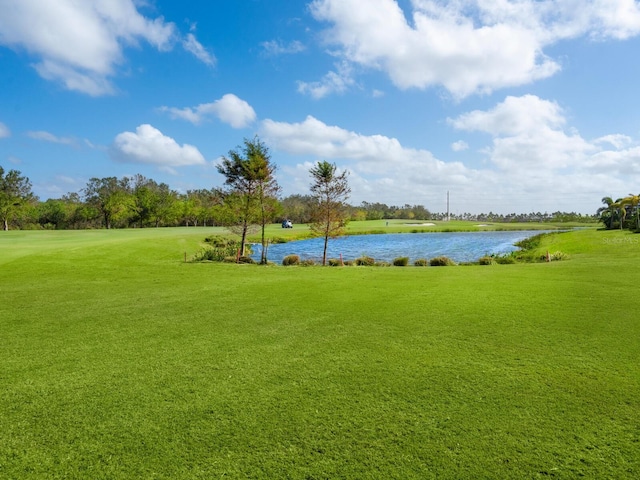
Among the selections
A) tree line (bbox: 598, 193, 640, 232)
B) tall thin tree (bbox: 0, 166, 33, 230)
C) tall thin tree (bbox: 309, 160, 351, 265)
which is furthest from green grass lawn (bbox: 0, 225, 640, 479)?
tall thin tree (bbox: 0, 166, 33, 230)

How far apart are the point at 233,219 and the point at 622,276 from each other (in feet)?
79.1

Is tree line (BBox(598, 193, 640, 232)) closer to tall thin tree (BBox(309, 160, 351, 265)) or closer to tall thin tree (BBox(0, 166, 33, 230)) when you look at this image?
tall thin tree (BBox(309, 160, 351, 265))

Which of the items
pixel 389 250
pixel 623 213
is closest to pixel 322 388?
pixel 389 250

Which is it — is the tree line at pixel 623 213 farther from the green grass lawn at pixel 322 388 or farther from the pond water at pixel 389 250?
the green grass lawn at pixel 322 388

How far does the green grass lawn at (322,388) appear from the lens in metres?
3.58

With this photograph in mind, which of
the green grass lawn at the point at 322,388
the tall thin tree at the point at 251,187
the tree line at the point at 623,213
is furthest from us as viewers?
the tree line at the point at 623,213

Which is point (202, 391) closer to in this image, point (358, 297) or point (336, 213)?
point (358, 297)

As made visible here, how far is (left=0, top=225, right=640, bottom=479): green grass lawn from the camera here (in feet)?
11.7

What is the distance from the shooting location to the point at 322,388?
194 inches

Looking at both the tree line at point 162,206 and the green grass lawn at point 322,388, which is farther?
the tree line at point 162,206

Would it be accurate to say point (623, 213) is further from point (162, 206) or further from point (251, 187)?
point (162, 206)

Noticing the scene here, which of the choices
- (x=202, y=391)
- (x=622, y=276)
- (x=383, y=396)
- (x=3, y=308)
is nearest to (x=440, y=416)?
(x=383, y=396)

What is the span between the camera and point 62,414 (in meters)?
4.33

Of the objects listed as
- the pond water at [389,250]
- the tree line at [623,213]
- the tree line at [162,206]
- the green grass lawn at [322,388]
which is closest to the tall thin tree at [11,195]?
the tree line at [162,206]
